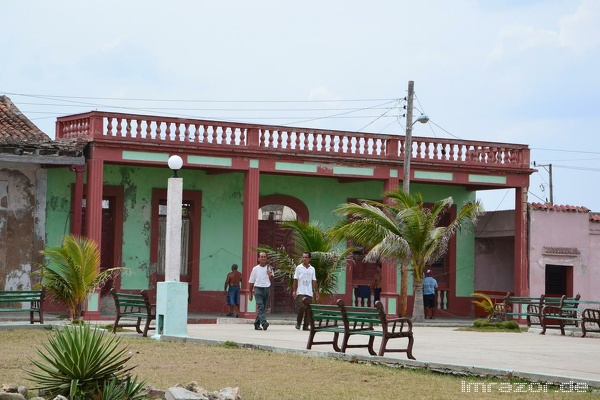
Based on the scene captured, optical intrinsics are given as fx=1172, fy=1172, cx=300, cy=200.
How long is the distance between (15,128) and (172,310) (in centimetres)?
931

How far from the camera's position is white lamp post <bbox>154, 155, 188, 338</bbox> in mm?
17484

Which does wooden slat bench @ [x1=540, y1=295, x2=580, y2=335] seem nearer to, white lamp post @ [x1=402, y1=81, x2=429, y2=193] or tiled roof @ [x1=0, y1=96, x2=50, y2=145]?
white lamp post @ [x1=402, y1=81, x2=429, y2=193]

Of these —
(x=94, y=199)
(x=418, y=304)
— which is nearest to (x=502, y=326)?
(x=418, y=304)

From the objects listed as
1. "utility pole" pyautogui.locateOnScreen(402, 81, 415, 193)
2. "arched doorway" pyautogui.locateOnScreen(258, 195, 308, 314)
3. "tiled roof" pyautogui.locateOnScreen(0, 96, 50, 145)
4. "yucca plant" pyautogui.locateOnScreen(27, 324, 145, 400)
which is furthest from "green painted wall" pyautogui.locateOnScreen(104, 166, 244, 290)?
"yucca plant" pyautogui.locateOnScreen(27, 324, 145, 400)

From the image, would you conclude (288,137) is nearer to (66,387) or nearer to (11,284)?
(11,284)

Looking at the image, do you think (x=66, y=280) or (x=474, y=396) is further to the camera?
(x=66, y=280)

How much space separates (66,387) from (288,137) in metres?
17.9

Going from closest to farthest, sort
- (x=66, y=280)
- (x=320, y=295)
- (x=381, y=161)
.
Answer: (x=66, y=280)
(x=320, y=295)
(x=381, y=161)

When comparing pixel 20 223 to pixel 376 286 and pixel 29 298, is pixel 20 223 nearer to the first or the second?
pixel 29 298

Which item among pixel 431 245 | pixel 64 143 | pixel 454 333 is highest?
pixel 64 143

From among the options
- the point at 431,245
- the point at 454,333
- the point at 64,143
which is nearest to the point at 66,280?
the point at 64,143

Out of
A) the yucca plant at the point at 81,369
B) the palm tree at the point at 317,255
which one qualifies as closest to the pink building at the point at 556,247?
the palm tree at the point at 317,255

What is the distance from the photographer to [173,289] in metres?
17.6

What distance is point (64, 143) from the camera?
968 inches
